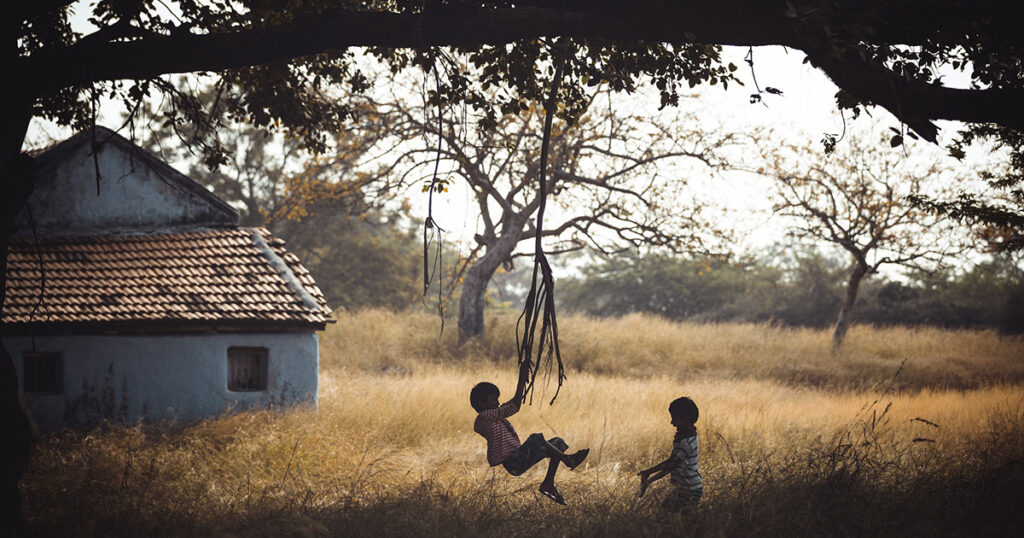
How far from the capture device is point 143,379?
38.4 ft

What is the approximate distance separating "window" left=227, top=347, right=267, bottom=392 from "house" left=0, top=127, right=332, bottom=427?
0.02 metres

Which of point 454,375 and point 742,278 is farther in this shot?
point 742,278

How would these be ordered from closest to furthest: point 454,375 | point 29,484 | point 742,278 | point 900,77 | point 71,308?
1. point 900,77
2. point 29,484
3. point 71,308
4. point 454,375
5. point 742,278

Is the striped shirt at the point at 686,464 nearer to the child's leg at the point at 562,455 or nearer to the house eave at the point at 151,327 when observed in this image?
the child's leg at the point at 562,455

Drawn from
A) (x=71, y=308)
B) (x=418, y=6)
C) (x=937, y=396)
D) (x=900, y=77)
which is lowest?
(x=937, y=396)

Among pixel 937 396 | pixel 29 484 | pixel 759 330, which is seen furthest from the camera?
pixel 759 330

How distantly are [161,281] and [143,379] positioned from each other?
6.05 feet

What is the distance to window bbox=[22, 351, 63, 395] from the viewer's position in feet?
38.2

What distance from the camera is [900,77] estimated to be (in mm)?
5086

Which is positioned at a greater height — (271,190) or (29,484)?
(271,190)

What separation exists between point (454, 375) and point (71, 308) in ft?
25.2

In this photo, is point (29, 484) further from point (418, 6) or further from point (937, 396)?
point (937, 396)

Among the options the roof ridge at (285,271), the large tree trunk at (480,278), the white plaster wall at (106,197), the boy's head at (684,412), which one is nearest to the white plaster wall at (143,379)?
the roof ridge at (285,271)

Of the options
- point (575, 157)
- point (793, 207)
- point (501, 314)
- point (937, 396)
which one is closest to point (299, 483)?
point (937, 396)
